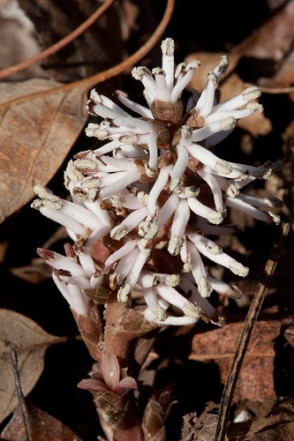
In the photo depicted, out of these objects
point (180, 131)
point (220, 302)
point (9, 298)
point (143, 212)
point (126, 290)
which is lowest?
point (220, 302)

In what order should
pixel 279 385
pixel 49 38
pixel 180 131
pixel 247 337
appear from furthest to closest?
pixel 49 38
pixel 279 385
pixel 247 337
pixel 180 131

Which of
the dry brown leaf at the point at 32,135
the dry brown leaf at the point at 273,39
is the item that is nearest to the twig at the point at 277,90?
the dry brown leaf at the point at 273,39

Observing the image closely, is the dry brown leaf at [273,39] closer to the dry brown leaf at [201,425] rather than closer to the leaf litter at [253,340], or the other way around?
the leaf litter at [253,340]

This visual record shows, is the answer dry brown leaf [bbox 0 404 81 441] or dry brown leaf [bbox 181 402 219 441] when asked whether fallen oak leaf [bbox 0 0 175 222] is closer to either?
dry brown leaf [bbox 0 404 81 441]

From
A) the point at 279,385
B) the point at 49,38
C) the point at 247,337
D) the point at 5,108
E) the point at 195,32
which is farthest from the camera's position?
the point at 195,32

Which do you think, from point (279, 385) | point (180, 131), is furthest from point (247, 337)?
point (180, 131)

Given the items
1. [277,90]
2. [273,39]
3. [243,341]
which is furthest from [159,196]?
[273,39]

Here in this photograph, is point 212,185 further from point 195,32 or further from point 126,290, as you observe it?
point 195,32
